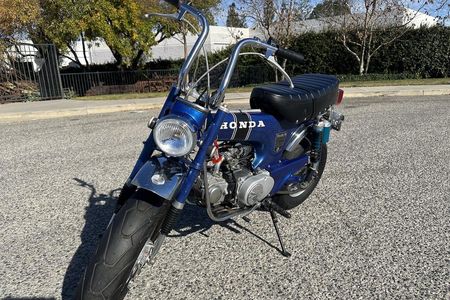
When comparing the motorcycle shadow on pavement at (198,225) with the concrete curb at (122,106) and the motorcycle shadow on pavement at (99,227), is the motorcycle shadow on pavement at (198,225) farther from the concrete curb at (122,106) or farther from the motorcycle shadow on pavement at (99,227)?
the concrete curb at (122,106)

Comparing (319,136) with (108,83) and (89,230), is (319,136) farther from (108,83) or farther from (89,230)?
(108,83)

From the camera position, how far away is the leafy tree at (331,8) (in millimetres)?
19969

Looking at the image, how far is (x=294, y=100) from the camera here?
3.14 meters

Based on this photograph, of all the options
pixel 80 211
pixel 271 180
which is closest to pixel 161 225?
pixel 271 180

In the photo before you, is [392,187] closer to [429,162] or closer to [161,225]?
[429,162]

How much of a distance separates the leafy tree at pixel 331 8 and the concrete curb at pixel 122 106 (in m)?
7.28

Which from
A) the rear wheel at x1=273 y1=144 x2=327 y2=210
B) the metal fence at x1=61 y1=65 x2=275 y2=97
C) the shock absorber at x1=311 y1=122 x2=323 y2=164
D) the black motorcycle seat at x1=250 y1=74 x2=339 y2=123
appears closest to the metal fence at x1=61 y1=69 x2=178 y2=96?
the metal fence at x1=61 y1=65 x2=275 y2=97

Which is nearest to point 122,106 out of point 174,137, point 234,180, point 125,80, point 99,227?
point 99,227

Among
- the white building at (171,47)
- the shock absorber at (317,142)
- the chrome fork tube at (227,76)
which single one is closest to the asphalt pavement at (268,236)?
the shock absorber at (317,142)

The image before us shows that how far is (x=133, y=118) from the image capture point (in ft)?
33.3

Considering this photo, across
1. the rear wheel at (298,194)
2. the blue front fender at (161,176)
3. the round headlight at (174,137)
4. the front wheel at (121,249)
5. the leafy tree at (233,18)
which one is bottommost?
the rear wheel at (298,194)

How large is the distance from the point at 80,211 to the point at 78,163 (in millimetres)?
1953

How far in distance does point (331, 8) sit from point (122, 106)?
13.6 m

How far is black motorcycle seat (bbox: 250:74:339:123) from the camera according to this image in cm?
306
